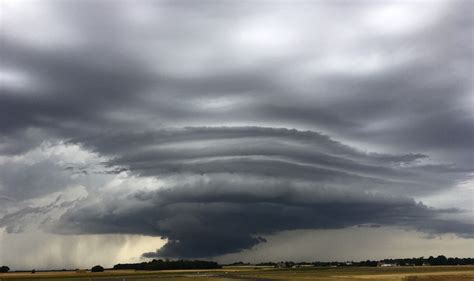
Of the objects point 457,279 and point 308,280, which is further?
point 308,280

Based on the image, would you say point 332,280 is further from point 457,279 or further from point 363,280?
point 457,279

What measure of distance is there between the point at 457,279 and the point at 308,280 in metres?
37.9

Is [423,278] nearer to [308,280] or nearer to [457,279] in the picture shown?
[457,279]

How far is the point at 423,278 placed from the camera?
4963 inches

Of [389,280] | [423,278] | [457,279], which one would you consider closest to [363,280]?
[389,280]

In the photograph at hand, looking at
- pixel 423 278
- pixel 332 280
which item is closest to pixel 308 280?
pixel 332 280

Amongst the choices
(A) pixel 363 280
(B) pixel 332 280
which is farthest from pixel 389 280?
(B) pixel 332 280

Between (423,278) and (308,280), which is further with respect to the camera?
(308,280)

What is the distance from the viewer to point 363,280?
13038cm

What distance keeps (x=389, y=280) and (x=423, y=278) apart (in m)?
8.48

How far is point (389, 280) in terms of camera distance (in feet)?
418

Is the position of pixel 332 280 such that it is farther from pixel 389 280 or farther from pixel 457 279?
pixel 457 279

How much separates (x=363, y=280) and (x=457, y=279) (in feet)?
75.9

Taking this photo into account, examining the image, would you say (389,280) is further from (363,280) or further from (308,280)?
(308,280)
